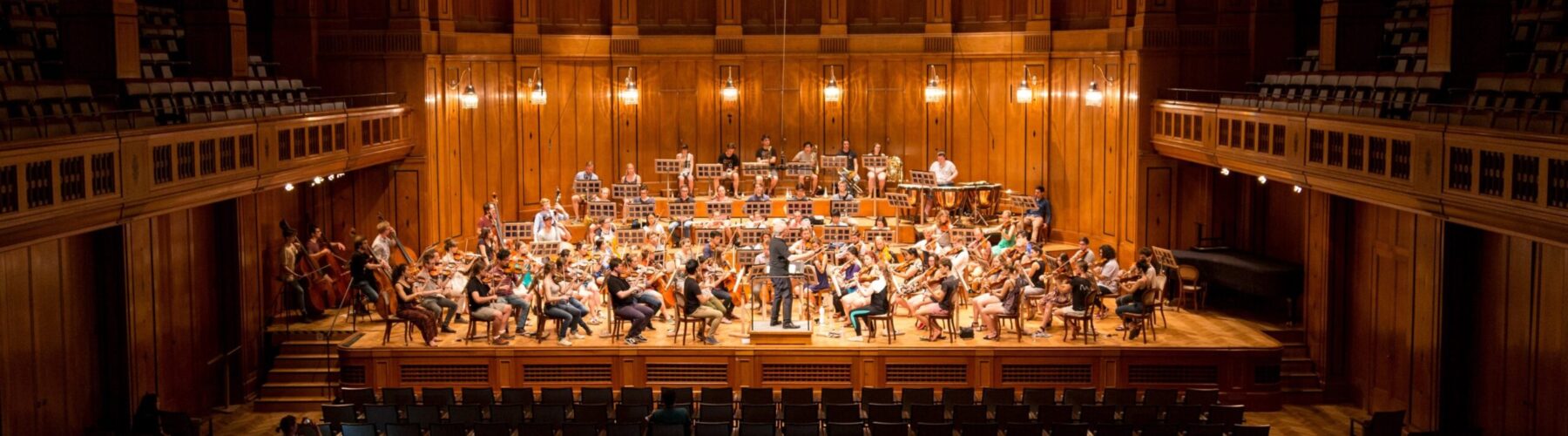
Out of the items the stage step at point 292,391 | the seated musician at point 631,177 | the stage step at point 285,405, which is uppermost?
the seated musician at point 631,177

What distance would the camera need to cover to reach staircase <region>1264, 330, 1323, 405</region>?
1788 centimetres

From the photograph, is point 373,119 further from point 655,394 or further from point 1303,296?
point 1303,296

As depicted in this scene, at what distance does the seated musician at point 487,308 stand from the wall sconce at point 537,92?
5.70 meters

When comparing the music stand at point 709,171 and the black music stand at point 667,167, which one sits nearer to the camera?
the music stand at point 709,171

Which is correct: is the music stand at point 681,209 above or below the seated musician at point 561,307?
above

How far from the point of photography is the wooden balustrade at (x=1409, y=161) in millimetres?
12094

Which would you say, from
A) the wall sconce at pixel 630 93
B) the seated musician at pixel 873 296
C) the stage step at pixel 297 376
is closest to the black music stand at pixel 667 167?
the wall sconce at pixel 630 93

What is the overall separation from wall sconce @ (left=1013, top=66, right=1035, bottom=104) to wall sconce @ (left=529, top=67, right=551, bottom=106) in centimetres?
737

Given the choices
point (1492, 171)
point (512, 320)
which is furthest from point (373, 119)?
point (1492, 171)

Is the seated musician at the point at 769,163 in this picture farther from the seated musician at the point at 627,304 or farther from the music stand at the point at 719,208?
the seated musician at the point at 627,304

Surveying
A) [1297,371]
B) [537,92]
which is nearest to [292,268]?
[537,92]

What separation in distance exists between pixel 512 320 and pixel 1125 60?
390 inches

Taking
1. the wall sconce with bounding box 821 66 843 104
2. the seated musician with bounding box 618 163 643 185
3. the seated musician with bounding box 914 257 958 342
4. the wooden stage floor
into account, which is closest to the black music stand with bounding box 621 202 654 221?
the seated musician with bounding box 618 163 643 185

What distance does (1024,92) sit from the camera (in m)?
22.6
